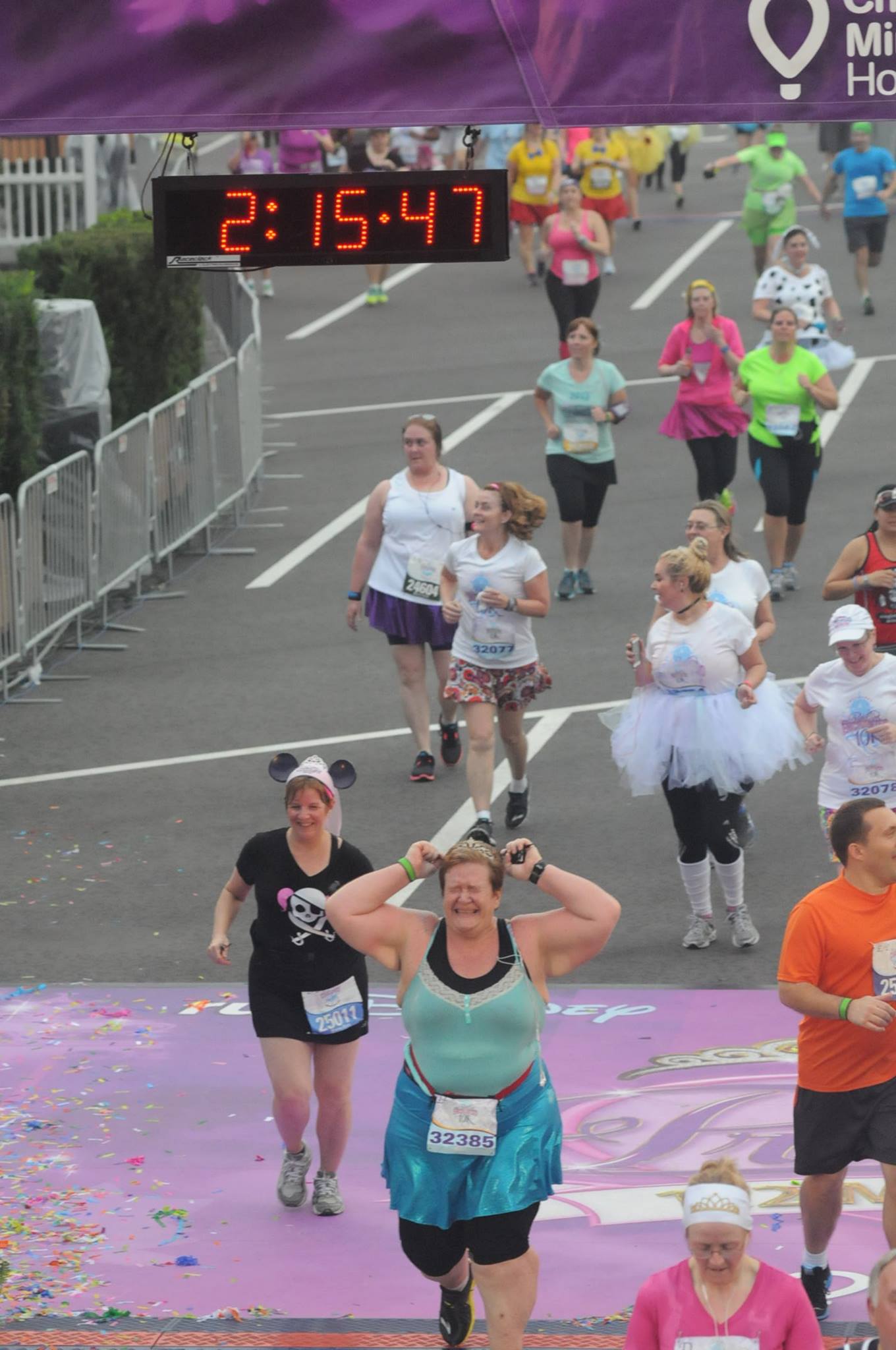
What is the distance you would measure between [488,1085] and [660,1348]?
1216 millimetres

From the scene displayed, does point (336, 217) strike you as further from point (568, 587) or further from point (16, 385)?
point (568, 587)

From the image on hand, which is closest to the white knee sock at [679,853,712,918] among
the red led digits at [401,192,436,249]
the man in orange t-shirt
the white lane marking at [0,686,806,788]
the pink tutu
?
the white lane marking at [0,686,806,788]

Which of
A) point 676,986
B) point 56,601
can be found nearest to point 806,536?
point 56,601

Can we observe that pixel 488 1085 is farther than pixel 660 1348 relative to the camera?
Yes

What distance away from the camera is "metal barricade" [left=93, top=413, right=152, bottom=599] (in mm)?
16797

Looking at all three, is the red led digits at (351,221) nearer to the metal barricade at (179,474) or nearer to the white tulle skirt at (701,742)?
the white tulle skirt at (701,742)

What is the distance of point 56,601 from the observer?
16.2 meters

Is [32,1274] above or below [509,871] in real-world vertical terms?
below

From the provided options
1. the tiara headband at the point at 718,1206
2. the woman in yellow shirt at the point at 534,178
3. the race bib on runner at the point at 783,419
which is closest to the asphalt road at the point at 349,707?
the race bib on runner at the point at 783,419

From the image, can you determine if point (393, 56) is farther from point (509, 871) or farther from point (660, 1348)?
point (660, 1348)

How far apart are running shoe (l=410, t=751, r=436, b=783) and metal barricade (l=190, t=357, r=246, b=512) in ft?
21.3

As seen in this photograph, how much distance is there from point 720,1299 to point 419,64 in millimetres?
3532

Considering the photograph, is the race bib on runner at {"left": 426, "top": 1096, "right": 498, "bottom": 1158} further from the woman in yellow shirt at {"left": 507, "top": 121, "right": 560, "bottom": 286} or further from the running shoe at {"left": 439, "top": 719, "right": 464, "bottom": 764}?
the woman in yellow shirt at {"left": 507, "top": 121, "right": 560, "bottom": 286}

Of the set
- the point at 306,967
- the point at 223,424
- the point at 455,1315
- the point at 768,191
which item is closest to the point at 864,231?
the point at 768,191
